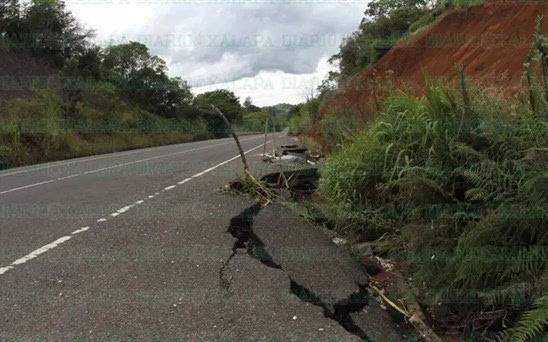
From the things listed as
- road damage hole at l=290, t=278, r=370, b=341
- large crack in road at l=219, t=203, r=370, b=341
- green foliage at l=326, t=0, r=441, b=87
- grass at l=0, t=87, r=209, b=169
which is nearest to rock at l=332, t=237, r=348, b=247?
large crack in road at l=219, t=203, r=370, b=341

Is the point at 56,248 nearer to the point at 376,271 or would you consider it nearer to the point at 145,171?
the point at 376,271

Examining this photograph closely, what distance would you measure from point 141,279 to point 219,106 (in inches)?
2697

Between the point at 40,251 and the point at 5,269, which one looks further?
the point at 40,251

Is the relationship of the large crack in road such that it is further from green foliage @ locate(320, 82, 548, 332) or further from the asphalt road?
green foliage @ locate(320, 82, 548, 332)

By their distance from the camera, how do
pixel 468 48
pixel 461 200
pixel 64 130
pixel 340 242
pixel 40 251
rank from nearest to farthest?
pixel 461 200, pixel 40 251, pixel 340 242, pixel 468 48, pixel 64 130

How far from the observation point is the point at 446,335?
12.3 feet

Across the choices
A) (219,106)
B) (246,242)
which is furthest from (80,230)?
(219,106)

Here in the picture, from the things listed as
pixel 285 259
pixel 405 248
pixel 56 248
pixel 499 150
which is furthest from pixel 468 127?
pixel 56 248

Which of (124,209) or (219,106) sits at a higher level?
(219,106)

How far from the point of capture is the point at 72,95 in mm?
29000

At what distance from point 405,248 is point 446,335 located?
1.47 metres

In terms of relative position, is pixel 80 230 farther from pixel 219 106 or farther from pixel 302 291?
pixel 219 106

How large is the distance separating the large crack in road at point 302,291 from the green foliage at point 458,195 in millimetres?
575

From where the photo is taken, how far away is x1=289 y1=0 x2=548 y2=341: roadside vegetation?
367cm
